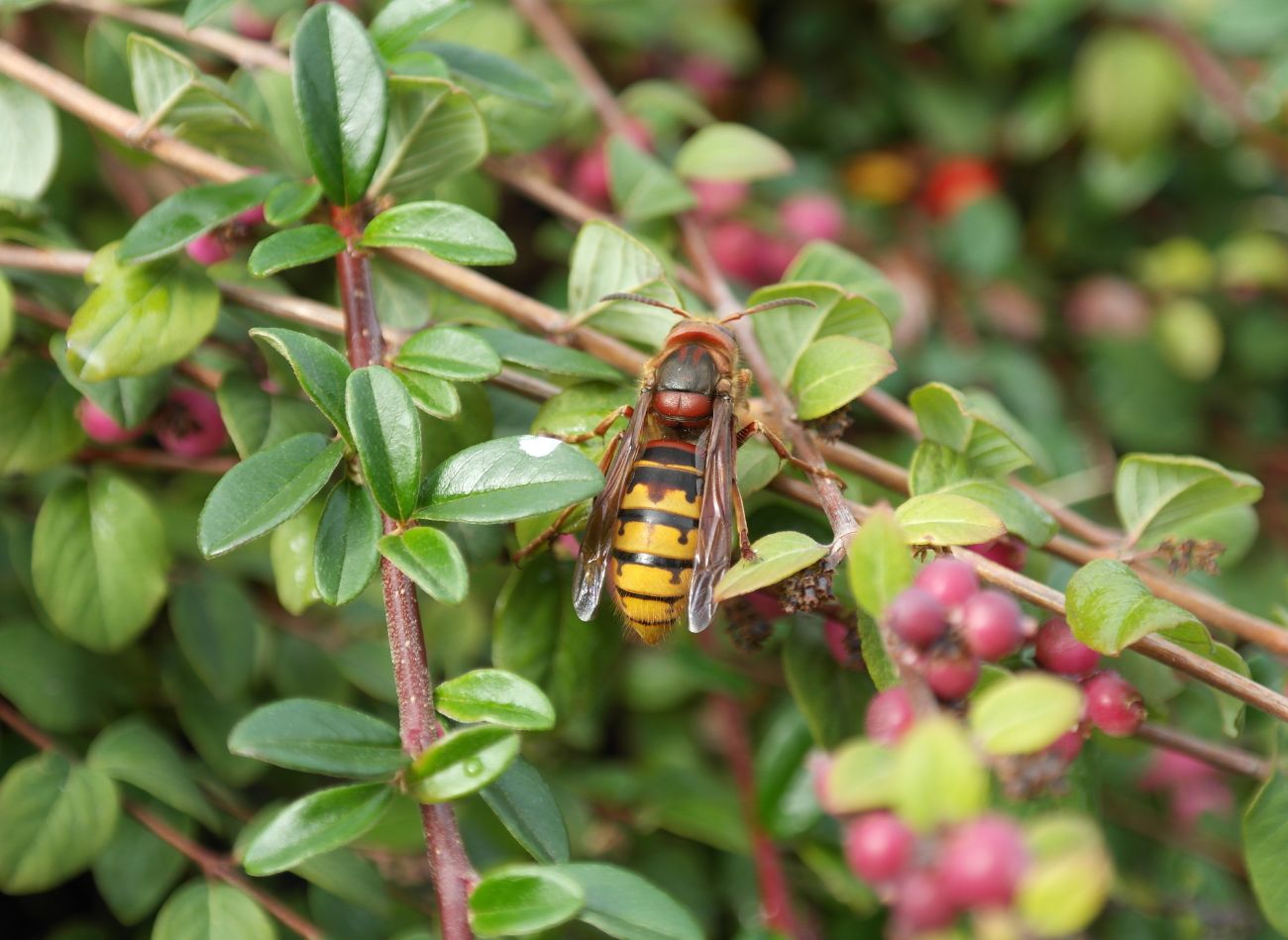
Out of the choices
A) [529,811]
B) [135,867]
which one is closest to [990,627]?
[529,811]

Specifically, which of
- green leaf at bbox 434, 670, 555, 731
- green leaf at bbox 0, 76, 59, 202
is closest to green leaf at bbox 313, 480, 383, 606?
green leaf at bbox 434, 670, 555, 731

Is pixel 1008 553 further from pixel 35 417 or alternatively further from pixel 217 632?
pixel 35 417

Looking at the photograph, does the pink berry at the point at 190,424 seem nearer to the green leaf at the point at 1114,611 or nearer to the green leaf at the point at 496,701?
→ the green leaf at the point at 496,701

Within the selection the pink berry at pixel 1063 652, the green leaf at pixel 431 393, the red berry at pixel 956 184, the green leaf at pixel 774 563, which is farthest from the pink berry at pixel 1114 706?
the red berry at pixel 956 184

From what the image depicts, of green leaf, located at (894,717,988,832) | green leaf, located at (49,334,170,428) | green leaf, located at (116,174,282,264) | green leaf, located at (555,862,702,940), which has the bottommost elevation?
green leaf, located at (555,862,702,940)

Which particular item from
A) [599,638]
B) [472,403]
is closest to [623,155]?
[472,403]

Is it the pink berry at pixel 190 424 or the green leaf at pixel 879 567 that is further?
the pink berry at pixel 190 424

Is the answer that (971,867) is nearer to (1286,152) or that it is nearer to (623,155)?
(623,155)

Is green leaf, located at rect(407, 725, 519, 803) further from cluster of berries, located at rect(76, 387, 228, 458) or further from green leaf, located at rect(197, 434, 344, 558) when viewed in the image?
cluster of berries, located at rect(76, 387, 228, 458)
